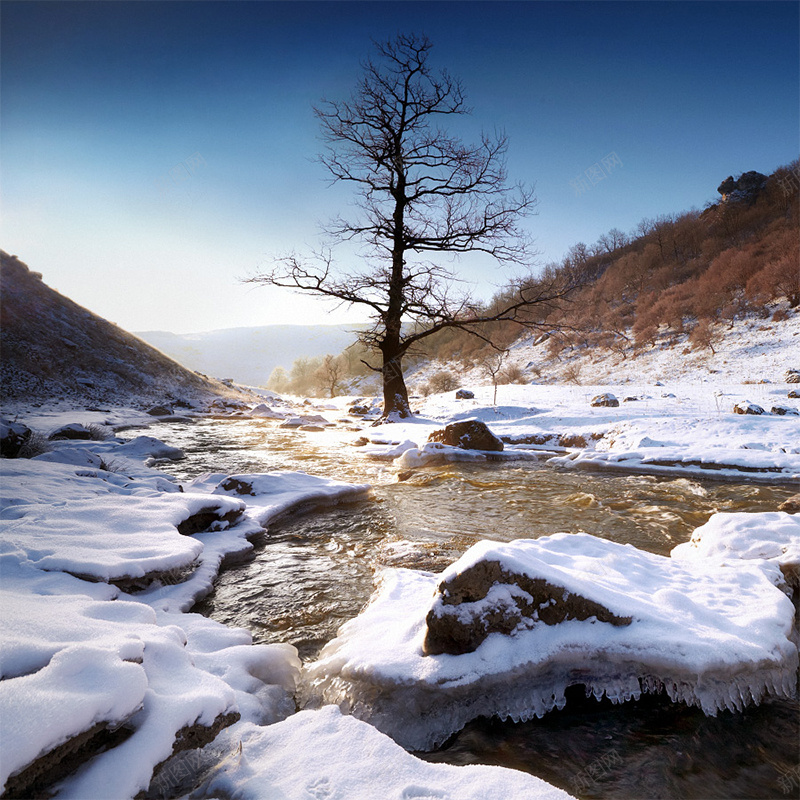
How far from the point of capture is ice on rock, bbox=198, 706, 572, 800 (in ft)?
5.53

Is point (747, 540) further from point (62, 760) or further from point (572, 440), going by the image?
Answer: point (572, 440)

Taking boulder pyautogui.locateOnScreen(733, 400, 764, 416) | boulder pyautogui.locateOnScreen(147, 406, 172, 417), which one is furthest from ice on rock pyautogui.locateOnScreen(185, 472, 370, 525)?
boulder pyautogui.locateOnScreen(147, 406, 172, 417)

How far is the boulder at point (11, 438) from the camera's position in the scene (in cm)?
751

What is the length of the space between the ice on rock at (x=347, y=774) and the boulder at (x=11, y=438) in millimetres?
8330

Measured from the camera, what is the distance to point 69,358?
2291 centimetres

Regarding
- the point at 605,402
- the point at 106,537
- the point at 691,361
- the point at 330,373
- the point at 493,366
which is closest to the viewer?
the point at 106,537

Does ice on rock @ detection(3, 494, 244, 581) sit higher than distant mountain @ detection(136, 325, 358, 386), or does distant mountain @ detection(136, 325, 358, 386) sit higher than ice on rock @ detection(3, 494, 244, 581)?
distant mountain @ detection(136, 325, 358, 386)

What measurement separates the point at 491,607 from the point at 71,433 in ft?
37.7

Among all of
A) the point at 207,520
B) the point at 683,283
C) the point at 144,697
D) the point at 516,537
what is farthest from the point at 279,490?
the point at 683,283

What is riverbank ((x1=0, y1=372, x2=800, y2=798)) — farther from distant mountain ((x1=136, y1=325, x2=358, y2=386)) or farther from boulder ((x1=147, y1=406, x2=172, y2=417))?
distant mountain ((x1=136, y1=325, x2=358, y2=386))

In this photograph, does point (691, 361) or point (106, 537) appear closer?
point (106, 537)

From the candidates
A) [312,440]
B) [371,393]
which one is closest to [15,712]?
[312,440]

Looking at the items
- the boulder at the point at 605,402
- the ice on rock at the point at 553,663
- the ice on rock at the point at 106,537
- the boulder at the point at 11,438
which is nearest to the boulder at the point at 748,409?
the boulder at the point at 605,402

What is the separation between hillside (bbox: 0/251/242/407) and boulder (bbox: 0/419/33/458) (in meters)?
13.3
